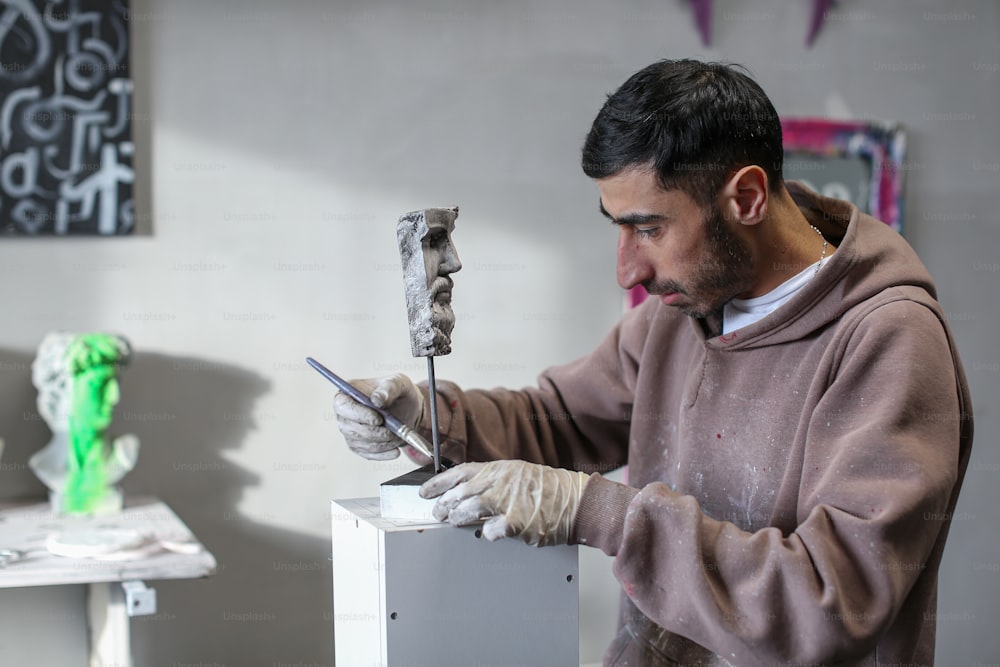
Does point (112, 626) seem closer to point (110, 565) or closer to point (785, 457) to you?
point (110, 565)

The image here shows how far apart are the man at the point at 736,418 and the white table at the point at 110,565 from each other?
24.8 inches

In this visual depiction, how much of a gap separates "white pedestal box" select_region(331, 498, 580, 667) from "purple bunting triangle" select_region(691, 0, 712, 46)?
88.8 inches

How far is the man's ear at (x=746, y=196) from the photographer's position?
4.88ft

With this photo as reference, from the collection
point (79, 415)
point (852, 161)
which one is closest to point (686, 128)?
point (79, 415)

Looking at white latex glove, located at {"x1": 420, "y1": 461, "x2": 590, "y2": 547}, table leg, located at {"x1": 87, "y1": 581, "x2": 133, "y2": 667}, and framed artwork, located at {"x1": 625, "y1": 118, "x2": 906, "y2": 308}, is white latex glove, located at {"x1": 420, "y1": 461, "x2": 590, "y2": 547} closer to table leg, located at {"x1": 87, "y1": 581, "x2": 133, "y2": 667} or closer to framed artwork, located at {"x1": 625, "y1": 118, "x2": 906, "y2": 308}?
table leg, located at {"x1": 87, "y1": 581, "x2": 133, "y2": 667}

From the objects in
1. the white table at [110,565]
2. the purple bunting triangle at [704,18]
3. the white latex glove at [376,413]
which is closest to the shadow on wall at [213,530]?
the white table at [110,565]

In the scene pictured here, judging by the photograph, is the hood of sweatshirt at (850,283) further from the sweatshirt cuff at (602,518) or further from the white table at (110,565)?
the white table at (110,565)

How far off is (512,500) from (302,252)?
167cm

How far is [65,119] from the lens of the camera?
2.59 metres

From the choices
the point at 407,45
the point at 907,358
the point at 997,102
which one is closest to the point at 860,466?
the point at 907,358

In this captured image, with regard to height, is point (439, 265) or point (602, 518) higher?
point (439, 265)

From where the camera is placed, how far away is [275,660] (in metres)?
2.80

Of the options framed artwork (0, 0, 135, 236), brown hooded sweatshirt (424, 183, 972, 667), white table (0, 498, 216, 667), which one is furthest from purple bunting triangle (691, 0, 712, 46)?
white table (0, 498, 216, 667)

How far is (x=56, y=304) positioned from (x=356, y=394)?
1.41 metres
